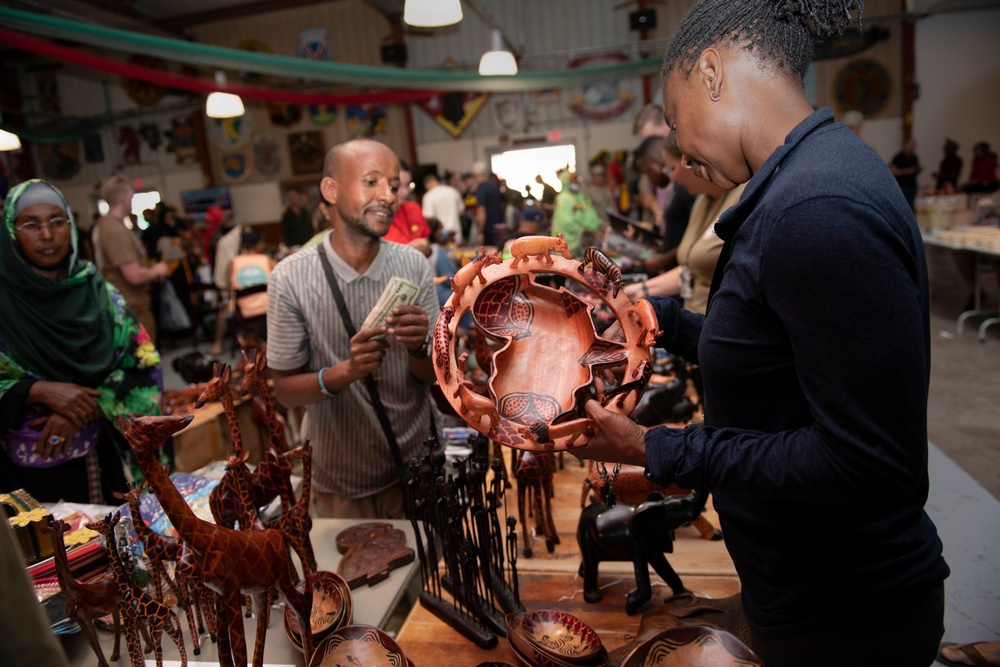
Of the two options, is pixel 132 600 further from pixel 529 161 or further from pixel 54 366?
pixel 529 161

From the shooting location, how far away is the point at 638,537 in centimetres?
161

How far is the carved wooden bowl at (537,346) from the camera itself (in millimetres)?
1249

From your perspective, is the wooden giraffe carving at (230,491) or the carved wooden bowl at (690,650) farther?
the wooden giraffe carving at (230,491)

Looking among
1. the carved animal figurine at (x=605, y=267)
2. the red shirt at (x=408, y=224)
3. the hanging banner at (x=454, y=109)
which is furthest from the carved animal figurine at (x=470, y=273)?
the hanging banner at (x=454, y=109)

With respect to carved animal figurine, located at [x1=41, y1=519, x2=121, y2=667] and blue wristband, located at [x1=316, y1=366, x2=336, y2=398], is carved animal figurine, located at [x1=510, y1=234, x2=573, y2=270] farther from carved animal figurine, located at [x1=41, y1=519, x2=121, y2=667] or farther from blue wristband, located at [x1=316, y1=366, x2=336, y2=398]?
carved animal figurine, located at [x1=41, y1=519, x2=121, y2=667]

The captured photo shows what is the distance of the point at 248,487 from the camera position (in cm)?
149

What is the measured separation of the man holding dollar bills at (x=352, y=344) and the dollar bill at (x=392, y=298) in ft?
0.19

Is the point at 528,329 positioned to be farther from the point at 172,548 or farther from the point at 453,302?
the point at 172,548

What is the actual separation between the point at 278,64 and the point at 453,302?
471 centimetres

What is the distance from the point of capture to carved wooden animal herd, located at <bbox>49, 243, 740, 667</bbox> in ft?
3.80

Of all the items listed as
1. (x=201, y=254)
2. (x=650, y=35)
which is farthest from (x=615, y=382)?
(x=650, y=35)

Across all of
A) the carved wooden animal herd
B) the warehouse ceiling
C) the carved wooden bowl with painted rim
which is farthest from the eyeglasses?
the warehouse ceiling

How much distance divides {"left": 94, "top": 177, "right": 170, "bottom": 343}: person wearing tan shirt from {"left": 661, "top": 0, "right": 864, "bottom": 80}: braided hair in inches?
182

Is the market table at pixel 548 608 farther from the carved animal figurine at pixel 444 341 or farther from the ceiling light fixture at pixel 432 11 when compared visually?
the ceiling light fixture at pixel 432 11
